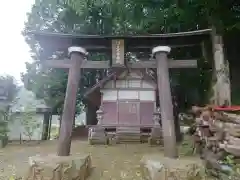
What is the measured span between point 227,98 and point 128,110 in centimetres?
710

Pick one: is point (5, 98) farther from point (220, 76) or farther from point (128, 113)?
point (220, 76)

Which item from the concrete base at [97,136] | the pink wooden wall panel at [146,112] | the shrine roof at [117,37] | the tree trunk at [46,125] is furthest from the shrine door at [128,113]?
the shrine roof at [117,37]

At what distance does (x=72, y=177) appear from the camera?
5125 millimetres

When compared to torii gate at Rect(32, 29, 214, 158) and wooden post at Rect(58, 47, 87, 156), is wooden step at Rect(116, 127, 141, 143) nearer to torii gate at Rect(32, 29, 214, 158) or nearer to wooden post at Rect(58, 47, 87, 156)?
torii gate at Rect(32, 29, 214, 158)

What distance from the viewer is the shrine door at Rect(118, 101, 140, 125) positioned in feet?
43.0

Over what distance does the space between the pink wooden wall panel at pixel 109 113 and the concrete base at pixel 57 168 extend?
772cm

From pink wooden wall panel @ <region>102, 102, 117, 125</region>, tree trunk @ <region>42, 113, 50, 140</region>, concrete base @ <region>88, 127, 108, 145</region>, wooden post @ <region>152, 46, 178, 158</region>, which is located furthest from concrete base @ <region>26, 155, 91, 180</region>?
tree trunk @ <region>42, 113, 50, 140</region>

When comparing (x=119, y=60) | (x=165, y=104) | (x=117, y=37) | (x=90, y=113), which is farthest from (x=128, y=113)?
(x=165, y=104)

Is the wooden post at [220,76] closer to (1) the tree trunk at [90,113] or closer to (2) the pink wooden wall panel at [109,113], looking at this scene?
(2) the pink wooden wall panel at [109,113]

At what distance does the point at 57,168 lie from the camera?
4.93m

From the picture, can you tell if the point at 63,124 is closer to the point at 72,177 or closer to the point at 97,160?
the point at 72,177

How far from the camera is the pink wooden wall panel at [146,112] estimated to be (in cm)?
1312

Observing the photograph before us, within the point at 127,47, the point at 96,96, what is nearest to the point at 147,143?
the point at 96,96

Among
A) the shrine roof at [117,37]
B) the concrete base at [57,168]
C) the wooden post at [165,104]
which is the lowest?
the concrete base at [57,168]
